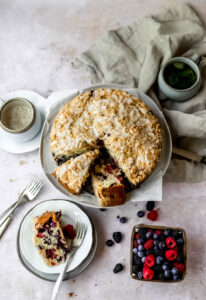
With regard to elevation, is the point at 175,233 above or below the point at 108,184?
below

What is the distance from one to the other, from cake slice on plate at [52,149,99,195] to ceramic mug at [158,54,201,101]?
797 millimetres

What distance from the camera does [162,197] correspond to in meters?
3.06

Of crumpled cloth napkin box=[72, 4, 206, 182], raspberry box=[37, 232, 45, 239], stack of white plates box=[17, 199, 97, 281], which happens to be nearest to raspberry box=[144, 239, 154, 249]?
stack of white plates box=[17, 199, 97, 281]

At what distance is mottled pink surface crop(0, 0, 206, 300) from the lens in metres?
2.93

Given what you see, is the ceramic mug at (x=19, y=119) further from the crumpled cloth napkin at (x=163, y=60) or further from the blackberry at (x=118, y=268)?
the blackberry at (x=118, y=268)

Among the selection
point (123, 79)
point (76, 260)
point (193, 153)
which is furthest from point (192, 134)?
point (76, 260)

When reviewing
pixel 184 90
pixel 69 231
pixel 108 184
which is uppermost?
pixel 184 90

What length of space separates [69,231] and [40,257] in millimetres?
314

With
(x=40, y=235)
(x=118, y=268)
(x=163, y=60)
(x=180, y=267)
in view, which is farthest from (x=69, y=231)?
(x=163, y=60)

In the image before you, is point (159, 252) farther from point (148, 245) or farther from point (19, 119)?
point (19, 119)

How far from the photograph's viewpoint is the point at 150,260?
267cm

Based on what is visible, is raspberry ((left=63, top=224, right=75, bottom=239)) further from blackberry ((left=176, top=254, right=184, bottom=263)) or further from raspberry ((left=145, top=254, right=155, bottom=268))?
blackberry ((left=176, top=254, right=184, bottom=263))

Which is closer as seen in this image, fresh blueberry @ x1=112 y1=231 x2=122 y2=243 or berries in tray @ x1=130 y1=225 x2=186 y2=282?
berries in tray @ x1=130 y1=225 x2=186 y2=282

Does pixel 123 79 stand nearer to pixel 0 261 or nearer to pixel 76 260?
pixel 76 260
